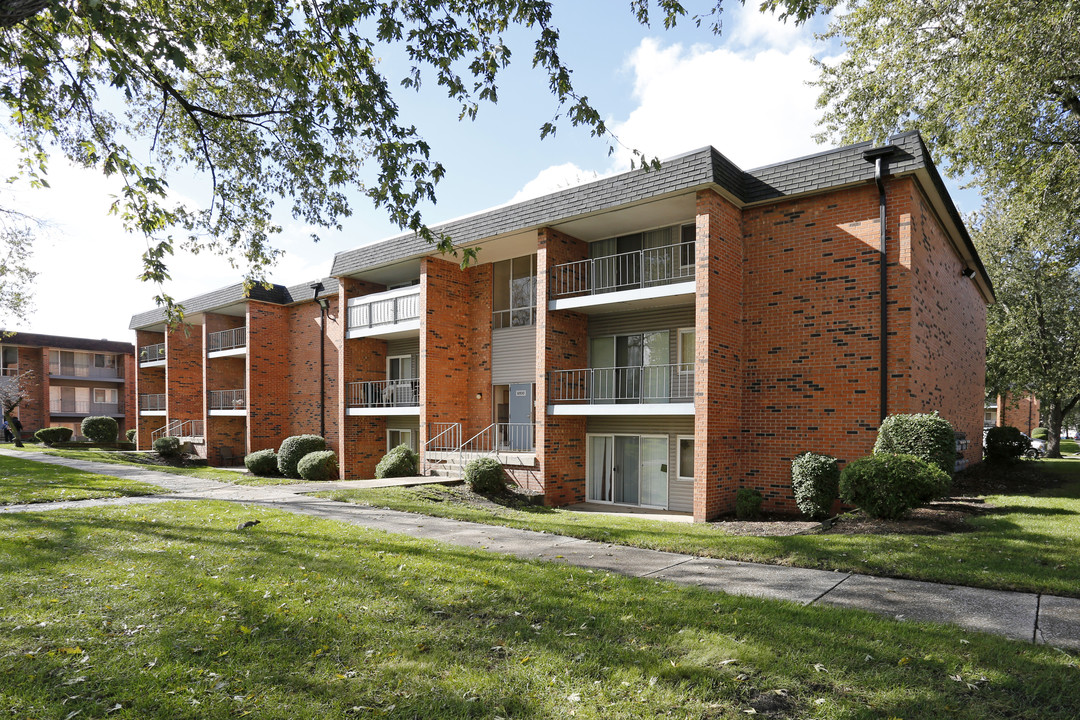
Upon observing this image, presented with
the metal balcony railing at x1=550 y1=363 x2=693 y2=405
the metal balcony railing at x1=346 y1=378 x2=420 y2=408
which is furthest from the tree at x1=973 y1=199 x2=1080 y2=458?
the metal balcony railing at x1=346 y1=378 x2=420 y2=408

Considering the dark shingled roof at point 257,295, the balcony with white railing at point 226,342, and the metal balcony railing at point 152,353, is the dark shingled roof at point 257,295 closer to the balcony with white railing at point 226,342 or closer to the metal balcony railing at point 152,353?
the balcony with white railing at point 226,342

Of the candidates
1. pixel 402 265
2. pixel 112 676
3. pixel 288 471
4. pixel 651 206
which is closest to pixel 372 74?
pixel 112 676

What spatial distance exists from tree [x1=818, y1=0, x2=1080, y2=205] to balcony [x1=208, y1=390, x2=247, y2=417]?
24.3 metres

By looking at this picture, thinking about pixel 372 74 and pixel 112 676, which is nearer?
pixel 112 676

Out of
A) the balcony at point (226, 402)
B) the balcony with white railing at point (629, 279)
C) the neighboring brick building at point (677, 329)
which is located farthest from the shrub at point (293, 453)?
the balcony with white railing at point (629, 279)

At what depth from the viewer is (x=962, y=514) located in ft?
30.5

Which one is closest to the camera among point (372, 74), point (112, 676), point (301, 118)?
point (112, 676)

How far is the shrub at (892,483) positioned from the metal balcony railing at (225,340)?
80.2 feet

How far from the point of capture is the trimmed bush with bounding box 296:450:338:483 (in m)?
18.7

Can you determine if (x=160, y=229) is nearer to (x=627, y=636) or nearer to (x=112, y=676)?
(x=112, y=676)

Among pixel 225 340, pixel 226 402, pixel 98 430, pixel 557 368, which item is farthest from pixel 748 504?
pixel 98 430

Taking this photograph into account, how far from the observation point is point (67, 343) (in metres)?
39.1

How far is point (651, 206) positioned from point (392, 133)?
8222 mm

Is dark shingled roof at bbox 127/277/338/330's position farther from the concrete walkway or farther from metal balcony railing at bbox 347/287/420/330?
the concrete walkway
